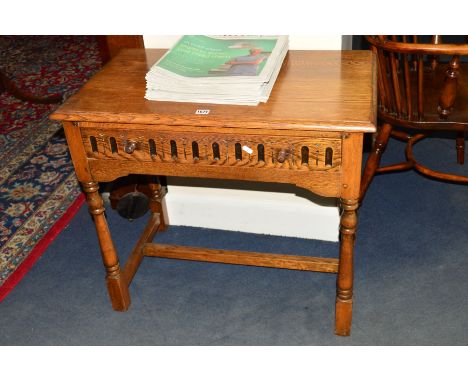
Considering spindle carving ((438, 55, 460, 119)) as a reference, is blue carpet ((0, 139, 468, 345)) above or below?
below

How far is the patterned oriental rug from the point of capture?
2559 mm

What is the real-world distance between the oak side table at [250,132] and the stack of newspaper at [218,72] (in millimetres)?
30

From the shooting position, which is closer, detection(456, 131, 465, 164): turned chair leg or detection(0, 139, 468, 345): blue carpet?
detection(0, 139, 468, 345): blue carpet

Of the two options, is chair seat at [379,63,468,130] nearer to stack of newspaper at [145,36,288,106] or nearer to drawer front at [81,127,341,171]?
stack of newspaper at [145,36,288,106]

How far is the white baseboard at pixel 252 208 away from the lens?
7.77 ft

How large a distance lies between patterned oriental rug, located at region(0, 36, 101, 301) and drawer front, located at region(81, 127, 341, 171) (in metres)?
0.95

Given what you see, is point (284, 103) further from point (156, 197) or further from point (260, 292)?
point (156, 197)

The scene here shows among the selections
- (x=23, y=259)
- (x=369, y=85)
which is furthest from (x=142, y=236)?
(x=369, y=85)

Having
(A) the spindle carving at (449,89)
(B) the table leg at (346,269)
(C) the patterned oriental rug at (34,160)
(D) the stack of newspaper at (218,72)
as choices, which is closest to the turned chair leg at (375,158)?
(A) the spindle carving at (449,89)

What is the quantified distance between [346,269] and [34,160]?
79.8 inches

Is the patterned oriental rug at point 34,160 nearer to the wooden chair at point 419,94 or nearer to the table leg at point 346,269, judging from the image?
the table leg at point 346,269

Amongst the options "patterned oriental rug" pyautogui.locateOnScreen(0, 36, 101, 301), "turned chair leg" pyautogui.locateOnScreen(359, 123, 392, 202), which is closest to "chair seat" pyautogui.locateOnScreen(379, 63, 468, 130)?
"turned chair leg" pyautogui.locateOnScreen(359, 123, 392, 202)
